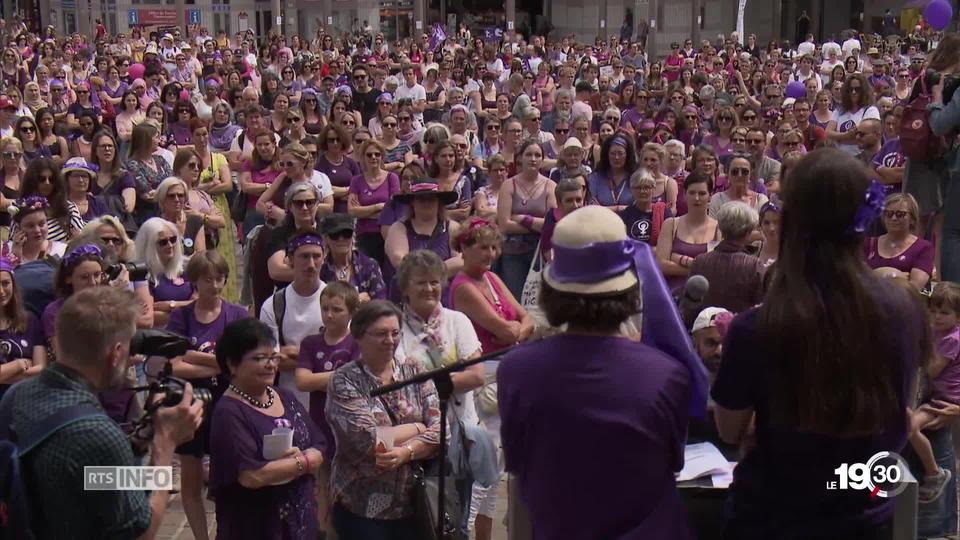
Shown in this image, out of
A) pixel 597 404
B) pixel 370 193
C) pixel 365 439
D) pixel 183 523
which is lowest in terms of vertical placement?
pixel 183 523

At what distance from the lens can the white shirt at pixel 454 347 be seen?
5.07 m

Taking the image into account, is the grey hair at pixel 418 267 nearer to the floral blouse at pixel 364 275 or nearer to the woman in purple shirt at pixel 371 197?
the floral blouse at pixel 364 275

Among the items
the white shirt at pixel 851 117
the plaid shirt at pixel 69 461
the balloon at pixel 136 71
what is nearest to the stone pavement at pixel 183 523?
the plaid shirt at pixel 69 461

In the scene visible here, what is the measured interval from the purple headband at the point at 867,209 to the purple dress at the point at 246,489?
262 cm

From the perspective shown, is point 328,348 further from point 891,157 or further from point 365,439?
point 891,157

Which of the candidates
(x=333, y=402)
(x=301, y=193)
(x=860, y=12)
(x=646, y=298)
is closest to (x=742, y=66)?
(x=301, y=193)

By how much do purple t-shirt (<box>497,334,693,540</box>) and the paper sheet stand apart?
48cm

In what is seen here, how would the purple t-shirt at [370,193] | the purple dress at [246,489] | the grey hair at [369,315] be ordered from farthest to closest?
the purple t-shirt at [370,193], the grey hair at [369,315], the purple dress at [246,489]

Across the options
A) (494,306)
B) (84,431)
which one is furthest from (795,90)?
(84,431)

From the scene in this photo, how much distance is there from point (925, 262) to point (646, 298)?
13.7ft

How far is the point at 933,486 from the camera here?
5195 mm

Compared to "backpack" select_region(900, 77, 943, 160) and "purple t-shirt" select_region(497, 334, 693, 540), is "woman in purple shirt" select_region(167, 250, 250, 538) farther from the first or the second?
"backpack" select_region(900, 77, 943, 160)

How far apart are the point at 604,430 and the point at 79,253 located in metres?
3.51

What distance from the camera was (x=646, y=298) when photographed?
3.00 meters
